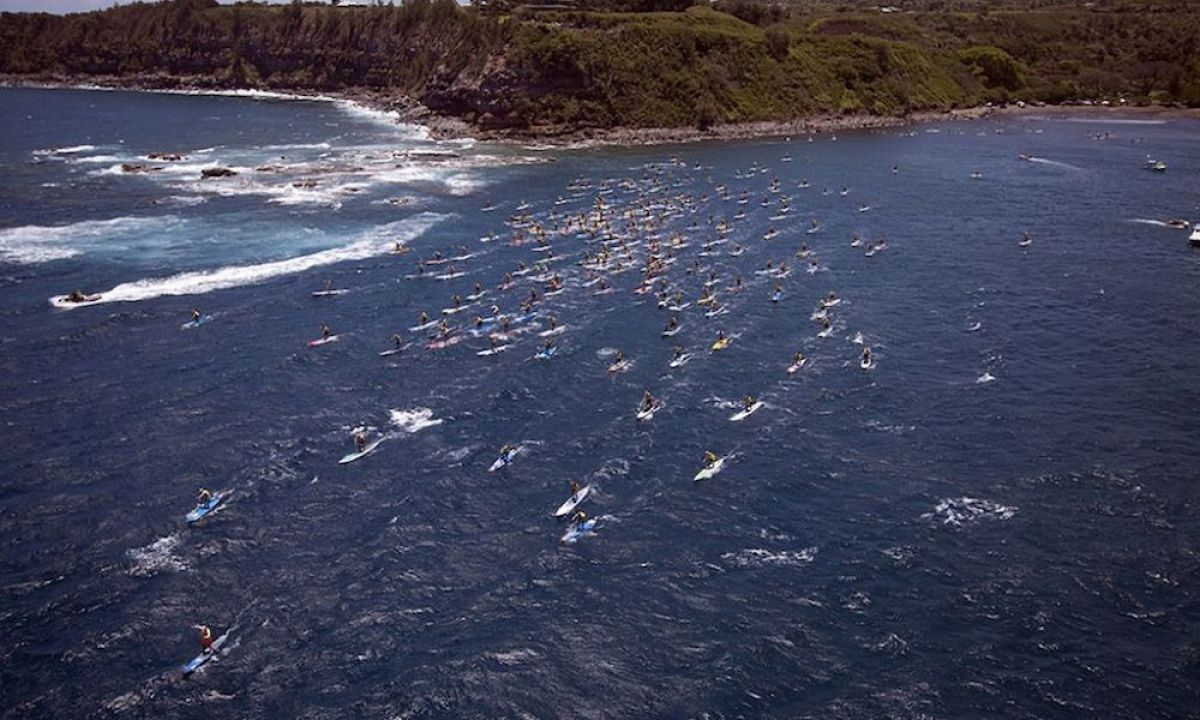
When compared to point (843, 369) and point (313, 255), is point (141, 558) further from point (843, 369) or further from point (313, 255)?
point (313, 255)

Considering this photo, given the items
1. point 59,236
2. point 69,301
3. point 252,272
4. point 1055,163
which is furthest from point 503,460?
point 1055,163

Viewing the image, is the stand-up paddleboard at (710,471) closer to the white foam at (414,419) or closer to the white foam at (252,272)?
the white foam at (414,419)

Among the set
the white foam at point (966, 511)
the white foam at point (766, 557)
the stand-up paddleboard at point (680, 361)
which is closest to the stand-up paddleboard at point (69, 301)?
the stand-up paddleboard at point (680, 361)

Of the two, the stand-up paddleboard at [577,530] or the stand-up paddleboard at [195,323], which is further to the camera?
the stand-up paddleboard at [195,323]

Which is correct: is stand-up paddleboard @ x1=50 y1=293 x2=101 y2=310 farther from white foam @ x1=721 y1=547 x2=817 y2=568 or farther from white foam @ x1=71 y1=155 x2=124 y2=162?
white foam @ x1=71 y1=155 x2=124 y2=162

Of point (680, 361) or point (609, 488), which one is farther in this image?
point (680, 361)

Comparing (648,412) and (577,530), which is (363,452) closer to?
(577,530)
